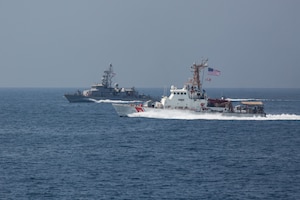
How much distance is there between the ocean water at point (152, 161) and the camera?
4366cm

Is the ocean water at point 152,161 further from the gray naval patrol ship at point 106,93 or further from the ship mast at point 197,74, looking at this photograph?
the gray naval patrol ship at point 106,93

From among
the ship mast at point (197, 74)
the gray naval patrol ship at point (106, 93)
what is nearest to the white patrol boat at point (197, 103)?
the ship mast at point (197, 74)

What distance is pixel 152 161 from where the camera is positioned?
56.1 metres

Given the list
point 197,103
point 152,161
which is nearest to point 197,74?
point 197,103

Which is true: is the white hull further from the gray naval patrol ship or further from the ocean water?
the gray naval patrol ship

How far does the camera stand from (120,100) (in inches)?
6698

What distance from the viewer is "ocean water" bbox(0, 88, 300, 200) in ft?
143

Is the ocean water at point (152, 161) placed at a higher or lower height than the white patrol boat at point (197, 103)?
lower

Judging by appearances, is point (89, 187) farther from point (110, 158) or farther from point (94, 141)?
point (94, 141)

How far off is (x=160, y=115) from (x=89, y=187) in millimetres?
56094

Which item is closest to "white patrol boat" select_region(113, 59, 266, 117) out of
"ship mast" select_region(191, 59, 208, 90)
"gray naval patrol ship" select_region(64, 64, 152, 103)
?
"ship mast" select_region(191, 59, 208, 90)

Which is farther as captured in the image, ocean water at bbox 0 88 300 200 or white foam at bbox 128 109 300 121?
white foam at bbox 128 109 300 121

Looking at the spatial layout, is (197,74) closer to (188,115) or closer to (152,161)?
(188,115)

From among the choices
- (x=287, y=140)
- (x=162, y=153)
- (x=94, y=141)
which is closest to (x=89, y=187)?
(x=162, y=153)
